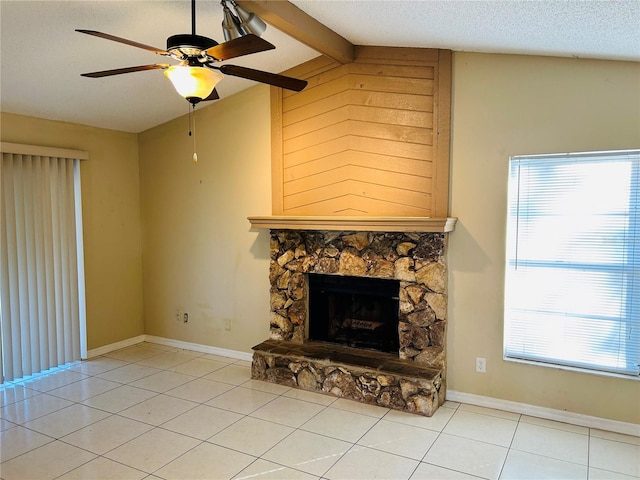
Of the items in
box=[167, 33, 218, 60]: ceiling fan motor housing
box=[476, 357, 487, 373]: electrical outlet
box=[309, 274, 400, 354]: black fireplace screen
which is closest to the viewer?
box=[167, 33, 218, 60]: ceiling fan motor housing

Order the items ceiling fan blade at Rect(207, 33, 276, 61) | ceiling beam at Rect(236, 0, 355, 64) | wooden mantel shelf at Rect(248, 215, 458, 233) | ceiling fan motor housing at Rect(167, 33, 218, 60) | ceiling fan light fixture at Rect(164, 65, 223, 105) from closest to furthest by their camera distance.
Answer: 1. ceiling fan blade at Rect(207, 33, 276, 61)
2. ceiling fan motor housing at Rect(167, 33, 218, 60)
3. ceiling fan light fixture at Rect(164, 65, 223, 105)
4. ceiling beam at Rect(236, 0, 355, 64)
5. wooden mantel shelf at Rect(248, 215, 458, 233)

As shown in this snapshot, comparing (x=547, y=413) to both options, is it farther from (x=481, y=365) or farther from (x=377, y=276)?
(x=377, y=276)

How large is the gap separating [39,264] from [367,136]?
10.7ft

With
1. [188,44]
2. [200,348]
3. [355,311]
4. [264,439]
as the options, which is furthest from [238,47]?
[200,348]

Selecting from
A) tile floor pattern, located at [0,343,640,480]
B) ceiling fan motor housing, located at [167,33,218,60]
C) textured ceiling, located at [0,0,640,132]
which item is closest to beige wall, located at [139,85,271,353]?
textured ceiling, located at [0,0,640,132]

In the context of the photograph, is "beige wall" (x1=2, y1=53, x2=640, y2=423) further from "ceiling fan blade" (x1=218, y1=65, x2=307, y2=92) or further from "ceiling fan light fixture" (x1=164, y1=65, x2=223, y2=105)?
"ceiling fan light fixture" (x1=164, y1=65, x2=223, y2=105)

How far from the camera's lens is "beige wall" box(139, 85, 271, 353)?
4.43 metres

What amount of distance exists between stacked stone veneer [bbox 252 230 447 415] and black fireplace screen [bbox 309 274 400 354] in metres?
0.15

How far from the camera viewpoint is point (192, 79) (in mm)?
2209

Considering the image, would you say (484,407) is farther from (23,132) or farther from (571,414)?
(23,132)

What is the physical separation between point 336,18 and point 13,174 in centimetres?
312

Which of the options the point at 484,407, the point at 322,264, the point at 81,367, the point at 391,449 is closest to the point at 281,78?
the point at 322,264

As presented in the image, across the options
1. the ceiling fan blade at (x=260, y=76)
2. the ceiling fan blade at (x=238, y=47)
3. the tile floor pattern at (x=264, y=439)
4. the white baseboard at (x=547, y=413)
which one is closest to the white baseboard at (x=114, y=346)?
the tile floor pattern at (x=264, y=439)

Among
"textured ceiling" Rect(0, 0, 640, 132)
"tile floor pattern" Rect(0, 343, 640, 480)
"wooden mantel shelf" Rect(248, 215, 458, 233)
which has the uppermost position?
"textured ceiling" Rect(0, 0, 640, 132)
